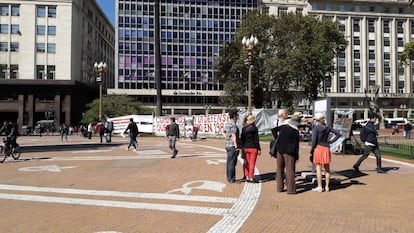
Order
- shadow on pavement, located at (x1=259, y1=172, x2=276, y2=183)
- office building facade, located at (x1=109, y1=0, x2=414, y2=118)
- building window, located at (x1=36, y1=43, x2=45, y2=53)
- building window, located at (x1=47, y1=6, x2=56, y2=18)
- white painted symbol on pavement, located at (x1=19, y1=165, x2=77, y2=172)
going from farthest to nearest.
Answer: office building facade, located at (x1=109, y1=0, x2=414, y2=118) < building window, located at (x1=47, y1=6, x2=56, y2=18) < building window, located at (x1=36, y1=43, x2=45, y2=53) < white painted symbol on pavement, located at (x1=19, y1=165, x2=77, y2=172) < shadow on pavement, located at (x1=259, y1=172, x2=276, y2=183)

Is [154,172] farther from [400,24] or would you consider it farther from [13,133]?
[400,24]

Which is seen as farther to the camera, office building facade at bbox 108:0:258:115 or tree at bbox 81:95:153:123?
office building facade at bbox 108:0:258:115

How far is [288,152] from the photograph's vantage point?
868 centimetres

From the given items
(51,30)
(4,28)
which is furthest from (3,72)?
(51,30)

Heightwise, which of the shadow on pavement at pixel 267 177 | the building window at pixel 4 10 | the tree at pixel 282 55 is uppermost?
the building window at pixel 4 10

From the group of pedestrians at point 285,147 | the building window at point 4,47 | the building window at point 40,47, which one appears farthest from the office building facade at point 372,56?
the group of pedestrians at point 285,147

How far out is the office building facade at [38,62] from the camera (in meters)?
59.0

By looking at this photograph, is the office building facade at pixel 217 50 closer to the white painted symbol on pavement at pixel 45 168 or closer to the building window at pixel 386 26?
the building window at pixel 386 26

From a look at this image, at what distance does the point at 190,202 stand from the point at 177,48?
71.5 meters

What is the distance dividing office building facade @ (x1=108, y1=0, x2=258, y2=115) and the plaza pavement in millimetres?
64650

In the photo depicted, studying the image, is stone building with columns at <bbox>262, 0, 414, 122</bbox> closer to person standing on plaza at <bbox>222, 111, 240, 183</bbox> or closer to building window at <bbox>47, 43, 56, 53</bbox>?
building window at <bbox>47, 43, 56, 53</bbox>

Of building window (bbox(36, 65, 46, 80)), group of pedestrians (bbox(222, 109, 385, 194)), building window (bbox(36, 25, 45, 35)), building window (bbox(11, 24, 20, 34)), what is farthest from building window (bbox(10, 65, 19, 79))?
group of pedestrians (bbox(222, 109, 385, 194))

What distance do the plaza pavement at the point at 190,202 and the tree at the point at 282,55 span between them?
25.3 m

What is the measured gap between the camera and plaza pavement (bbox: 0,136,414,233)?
20.1 ft
